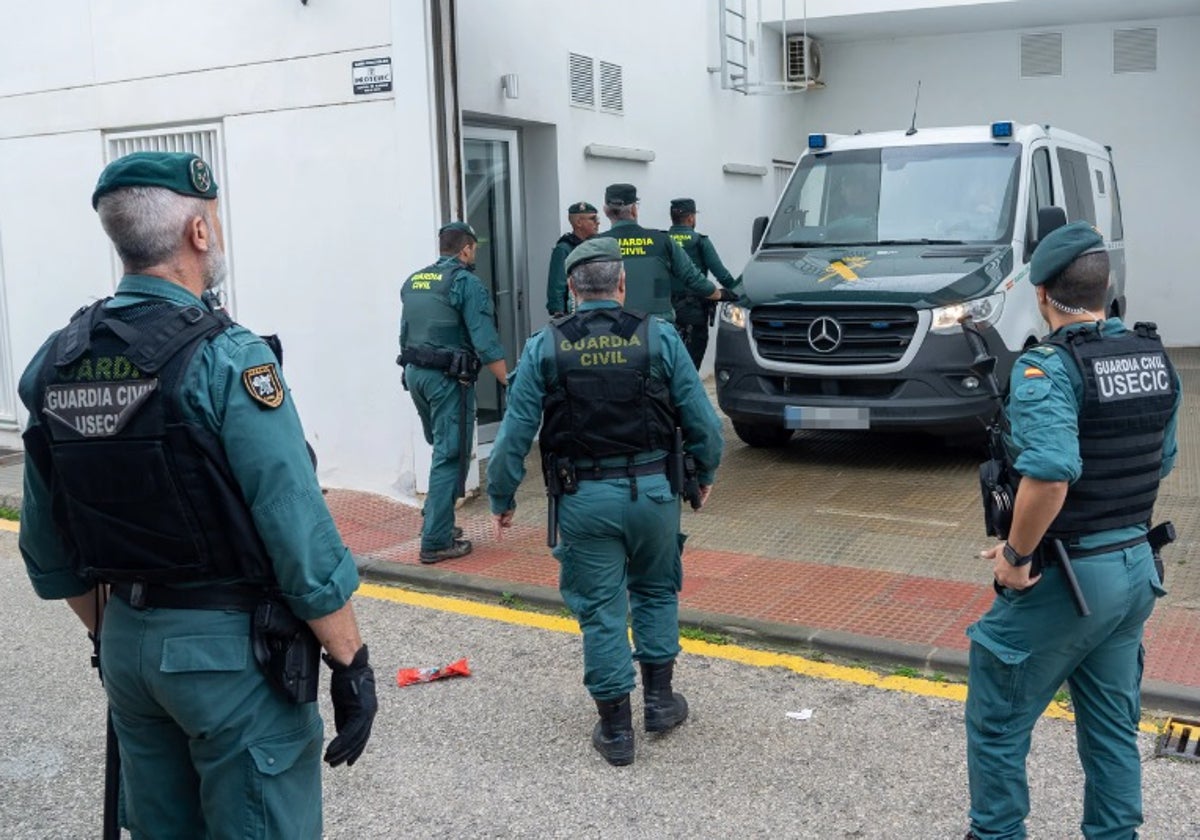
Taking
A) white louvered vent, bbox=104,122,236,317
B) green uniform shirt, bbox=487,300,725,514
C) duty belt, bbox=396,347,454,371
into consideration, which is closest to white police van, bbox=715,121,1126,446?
duty belt, bbox=396,347,454,371

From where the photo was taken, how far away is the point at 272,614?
8.27ft

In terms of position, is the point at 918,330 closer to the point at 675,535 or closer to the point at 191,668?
the point at 675,535

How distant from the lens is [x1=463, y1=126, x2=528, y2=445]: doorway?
965cm

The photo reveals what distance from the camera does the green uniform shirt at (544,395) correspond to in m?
4.38

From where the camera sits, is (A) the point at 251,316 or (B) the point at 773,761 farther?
(A) the point at 251,316

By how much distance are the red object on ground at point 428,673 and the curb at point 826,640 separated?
1.00 meters

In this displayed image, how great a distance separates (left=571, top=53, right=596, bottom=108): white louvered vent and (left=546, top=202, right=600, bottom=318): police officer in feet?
4.31

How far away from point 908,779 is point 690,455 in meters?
1.33

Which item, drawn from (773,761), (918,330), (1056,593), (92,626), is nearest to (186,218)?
(92,626)

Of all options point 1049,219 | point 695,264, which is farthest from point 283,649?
point 695,264

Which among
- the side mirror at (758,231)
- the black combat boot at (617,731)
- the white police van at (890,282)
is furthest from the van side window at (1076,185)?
→ the black combat boot at (617,731)

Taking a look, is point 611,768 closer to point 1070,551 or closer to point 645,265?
point 1070,551

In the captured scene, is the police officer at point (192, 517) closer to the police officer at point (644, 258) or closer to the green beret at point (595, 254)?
the green beret at point (595, 254)

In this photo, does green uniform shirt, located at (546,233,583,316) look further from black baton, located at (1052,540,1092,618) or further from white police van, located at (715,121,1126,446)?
black baton, located at (1052,540,1092,618)
